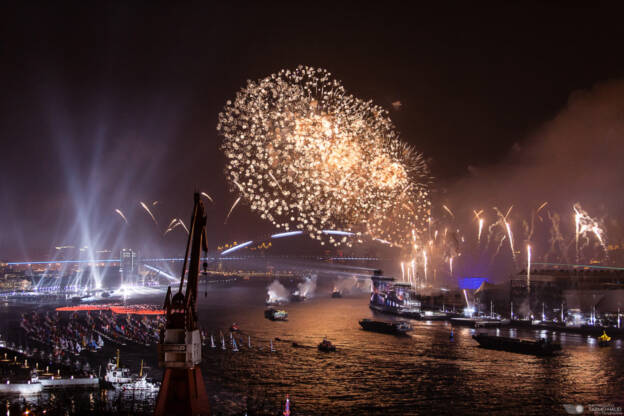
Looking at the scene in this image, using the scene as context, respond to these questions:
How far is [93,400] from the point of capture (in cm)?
2747

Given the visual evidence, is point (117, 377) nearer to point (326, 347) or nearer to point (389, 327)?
point (326, 347)

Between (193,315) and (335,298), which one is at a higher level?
(193,315)

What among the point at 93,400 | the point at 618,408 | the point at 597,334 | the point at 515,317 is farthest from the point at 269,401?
the point at 515,317

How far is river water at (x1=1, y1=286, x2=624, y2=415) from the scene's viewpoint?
27.0m

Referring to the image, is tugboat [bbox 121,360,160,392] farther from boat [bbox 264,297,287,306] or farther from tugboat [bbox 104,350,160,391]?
boat [bbox 264,297,287,306]

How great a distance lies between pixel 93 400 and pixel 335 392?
1334 cm

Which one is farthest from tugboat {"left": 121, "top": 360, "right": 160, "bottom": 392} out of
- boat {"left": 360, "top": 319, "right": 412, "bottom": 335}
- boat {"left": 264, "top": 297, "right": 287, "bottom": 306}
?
boat {"left": 264, "top": 297, "right": 287, "bottom": 306}

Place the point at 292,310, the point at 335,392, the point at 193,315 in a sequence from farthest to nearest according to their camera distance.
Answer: the point at 292,310
the point at 335,392
the point at 193,315

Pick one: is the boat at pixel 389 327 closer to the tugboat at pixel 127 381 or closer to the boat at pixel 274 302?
the tugboat at pixel 127 381

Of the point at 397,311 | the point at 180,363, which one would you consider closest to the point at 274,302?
the point at 397,311

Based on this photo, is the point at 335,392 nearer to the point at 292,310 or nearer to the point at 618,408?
the point at 618,408

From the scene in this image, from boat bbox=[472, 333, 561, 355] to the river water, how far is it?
930 millimetres

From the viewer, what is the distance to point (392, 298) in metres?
86.1

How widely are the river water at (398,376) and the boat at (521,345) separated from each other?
→ 0.93m
